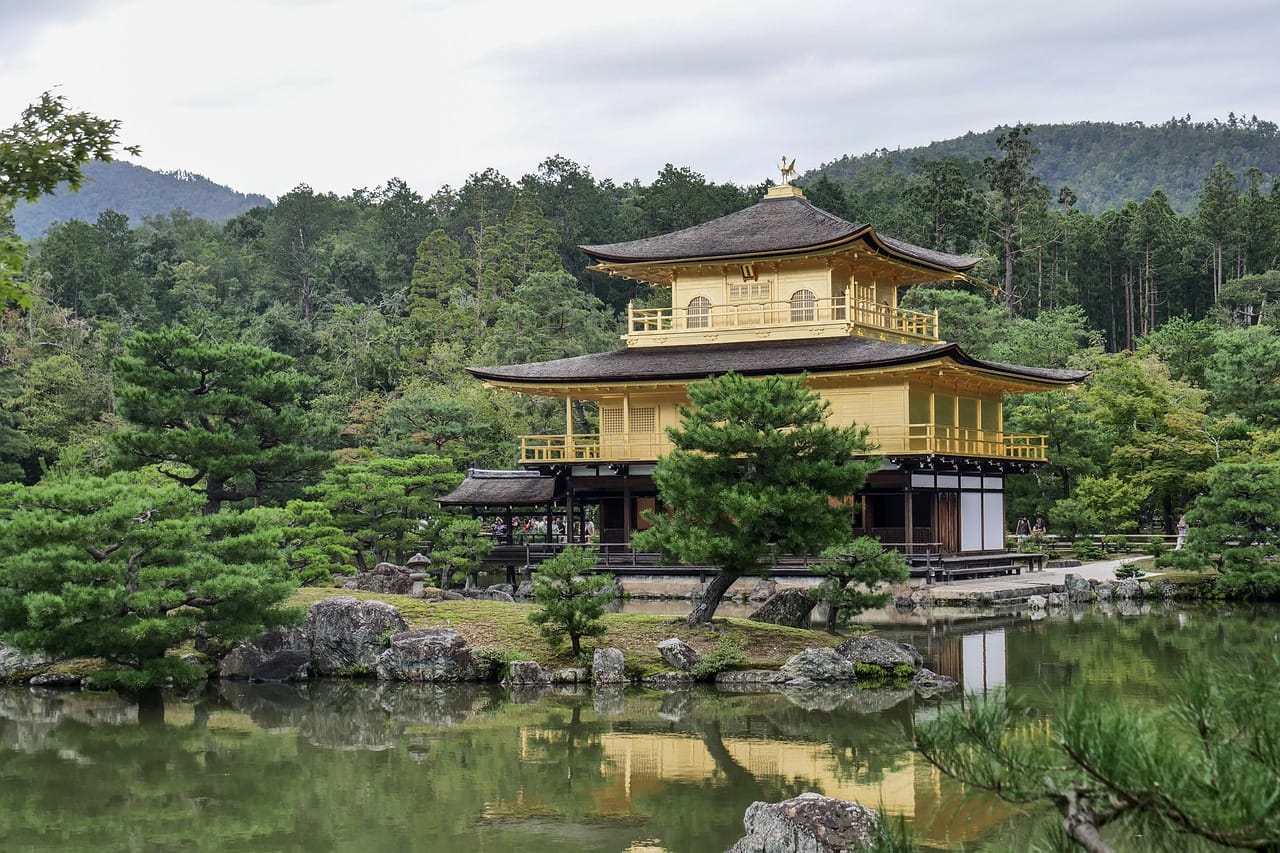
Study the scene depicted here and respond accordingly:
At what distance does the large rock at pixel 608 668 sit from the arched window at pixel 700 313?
16653 mm

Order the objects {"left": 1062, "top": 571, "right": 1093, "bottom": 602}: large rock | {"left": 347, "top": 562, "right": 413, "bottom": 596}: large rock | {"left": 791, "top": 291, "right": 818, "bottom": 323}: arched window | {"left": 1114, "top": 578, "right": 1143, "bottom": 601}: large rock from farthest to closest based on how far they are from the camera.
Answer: {"left": 791, "top": 291, "right": 818, "bottom": 323}: arched window → {"left": 1114, "top": 578, "right": 1143, "bottom": 601}: large rock → {"left": 1062, "top": 571, "right": 1093, "bottom": 602}: large rock → {"left": 347, "top": 562, "right": 413, "bottom": 596}: large rock

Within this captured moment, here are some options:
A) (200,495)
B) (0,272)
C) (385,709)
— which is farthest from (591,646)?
(0,272)

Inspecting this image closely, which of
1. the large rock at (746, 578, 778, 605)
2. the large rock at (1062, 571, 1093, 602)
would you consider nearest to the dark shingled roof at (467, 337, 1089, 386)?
the large rock at (746, 578, 778, 605)

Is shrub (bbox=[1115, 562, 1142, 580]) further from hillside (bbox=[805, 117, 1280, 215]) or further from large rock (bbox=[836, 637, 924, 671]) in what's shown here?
hillside (bbox=[805, 117, 1280, 215])

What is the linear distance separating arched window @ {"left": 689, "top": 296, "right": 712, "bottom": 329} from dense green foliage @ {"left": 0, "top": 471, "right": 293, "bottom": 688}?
1712cm

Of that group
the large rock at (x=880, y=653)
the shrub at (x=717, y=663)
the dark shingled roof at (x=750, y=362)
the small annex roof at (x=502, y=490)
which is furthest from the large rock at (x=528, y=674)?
the small annex roof at (x=502, y=490)

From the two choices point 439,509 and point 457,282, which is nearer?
point 439,509

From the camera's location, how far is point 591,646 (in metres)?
19.3

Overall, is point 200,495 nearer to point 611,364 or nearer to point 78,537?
point 78,537

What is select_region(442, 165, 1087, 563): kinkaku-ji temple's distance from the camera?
30578 mm

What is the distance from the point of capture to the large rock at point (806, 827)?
9.35 meters

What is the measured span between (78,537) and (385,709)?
443cm

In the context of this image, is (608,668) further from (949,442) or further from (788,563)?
(949,442)

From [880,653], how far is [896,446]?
12.3 metres
